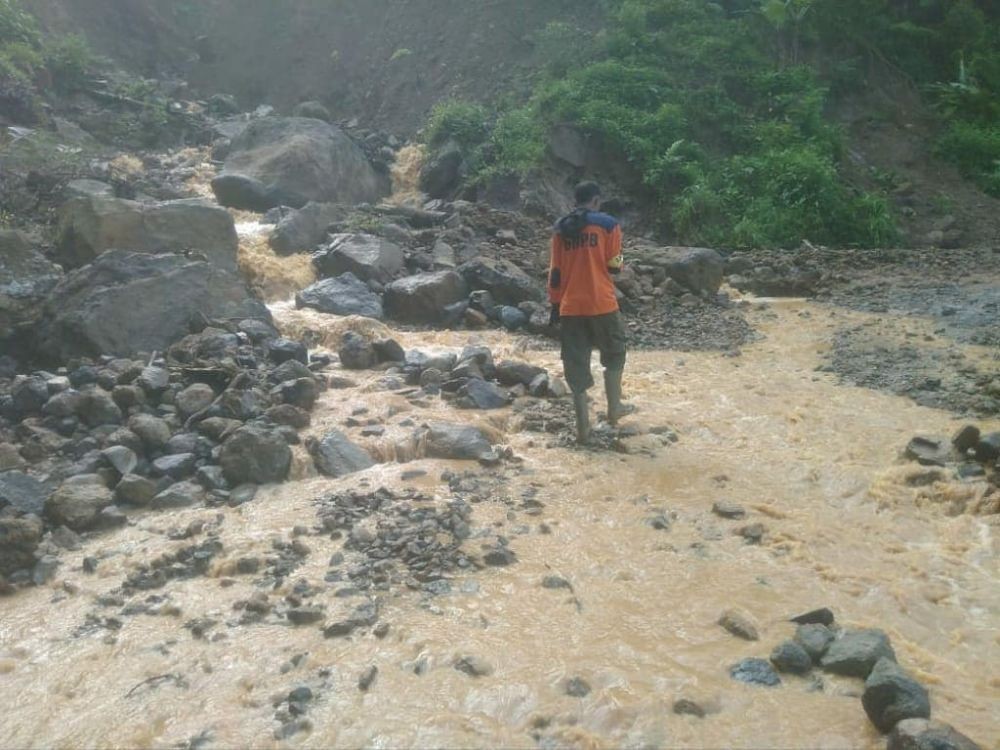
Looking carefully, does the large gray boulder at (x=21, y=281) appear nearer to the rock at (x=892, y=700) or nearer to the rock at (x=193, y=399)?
the rock at (x=193, y=399)

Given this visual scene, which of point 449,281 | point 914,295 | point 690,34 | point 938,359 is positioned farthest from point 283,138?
point 938,359

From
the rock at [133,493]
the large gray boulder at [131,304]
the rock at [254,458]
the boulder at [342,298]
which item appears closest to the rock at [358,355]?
the large gray boulder at [131,304]

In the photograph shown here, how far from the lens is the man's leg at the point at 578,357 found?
7453mm

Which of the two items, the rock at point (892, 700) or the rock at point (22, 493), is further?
the rock at point (22, 493)

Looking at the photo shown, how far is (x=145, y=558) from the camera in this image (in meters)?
5.77

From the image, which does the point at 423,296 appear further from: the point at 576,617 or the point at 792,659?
the point at 792,659

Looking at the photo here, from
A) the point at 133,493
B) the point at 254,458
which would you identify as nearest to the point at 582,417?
the point at 254,458

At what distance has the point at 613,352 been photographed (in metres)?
7.51

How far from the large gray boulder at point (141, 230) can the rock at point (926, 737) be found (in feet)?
30.6

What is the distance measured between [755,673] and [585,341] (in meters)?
3.49

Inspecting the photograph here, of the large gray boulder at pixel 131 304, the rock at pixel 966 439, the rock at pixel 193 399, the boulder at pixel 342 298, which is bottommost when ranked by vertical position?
the rock at pixel 966 439

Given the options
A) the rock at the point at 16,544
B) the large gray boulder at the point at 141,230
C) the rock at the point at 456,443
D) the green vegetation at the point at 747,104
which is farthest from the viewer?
the green vegetation at the point at 747,104

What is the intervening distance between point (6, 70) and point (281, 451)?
1628 cm

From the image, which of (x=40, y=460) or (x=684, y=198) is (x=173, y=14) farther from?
(x=40, y=460)
